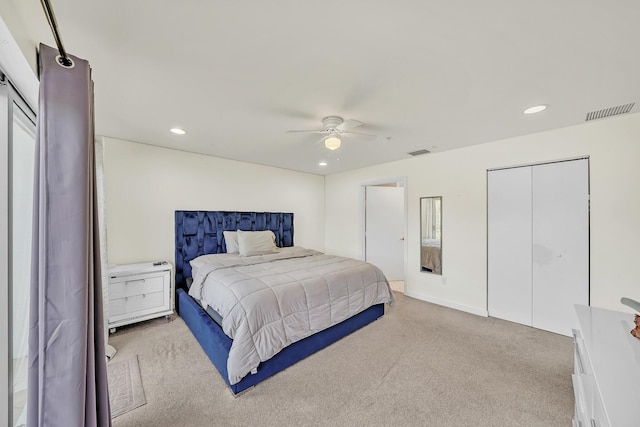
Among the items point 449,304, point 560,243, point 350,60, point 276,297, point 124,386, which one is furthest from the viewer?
point 449,304

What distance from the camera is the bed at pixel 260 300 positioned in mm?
1828

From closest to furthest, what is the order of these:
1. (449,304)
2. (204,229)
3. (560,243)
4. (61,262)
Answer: (61,262) < (560,243) < (449,304) < (204,229)

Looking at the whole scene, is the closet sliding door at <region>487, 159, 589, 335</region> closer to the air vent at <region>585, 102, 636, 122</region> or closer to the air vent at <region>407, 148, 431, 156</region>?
the air vent at <region>585, 102, 636, 122</region>

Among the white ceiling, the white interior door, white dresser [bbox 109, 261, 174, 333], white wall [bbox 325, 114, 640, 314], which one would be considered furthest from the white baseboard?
white dresser [bbox 109, 261, 174, 333]

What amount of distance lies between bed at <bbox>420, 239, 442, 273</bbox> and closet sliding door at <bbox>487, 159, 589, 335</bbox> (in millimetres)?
668

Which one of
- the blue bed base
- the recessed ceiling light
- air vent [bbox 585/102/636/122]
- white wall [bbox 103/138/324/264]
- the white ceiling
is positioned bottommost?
the blue bed base

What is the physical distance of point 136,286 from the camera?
2721 millimetres

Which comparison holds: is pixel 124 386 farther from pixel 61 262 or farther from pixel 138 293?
pixel 61 262

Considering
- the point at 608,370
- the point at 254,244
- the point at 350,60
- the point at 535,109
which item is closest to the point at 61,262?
the point at 350,60

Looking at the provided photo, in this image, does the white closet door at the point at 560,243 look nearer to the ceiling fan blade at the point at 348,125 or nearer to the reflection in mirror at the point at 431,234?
the reflection in mirror at the point at 431,234

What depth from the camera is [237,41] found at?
4.41 ft

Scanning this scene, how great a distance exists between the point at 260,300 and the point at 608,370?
1.87m

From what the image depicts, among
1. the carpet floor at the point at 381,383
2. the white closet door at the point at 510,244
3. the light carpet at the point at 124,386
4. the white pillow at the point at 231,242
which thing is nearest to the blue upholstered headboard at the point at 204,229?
the white pillow at the point at 231,242

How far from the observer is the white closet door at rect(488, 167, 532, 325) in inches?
114
